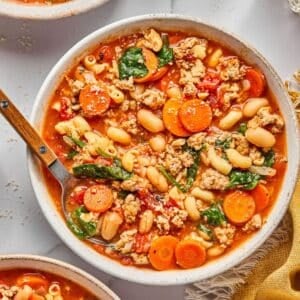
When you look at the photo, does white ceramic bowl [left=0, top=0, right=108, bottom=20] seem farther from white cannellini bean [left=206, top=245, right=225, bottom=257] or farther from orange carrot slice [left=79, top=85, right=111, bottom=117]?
white cannellini bean [left=206, top=245, right=225, bottom=257]

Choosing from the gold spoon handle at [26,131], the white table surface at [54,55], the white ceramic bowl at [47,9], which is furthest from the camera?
the white table surface at [54,55]

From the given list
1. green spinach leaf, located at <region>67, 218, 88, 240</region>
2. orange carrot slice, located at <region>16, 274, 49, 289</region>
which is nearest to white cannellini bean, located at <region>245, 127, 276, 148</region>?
green spinach leaf, located at <region>67, 218, 88, 240</region>

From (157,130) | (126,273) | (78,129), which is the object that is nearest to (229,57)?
(157,130)

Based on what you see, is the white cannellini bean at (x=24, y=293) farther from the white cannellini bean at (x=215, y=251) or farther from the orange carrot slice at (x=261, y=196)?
the orange carrot slice at (x=261, y=196)

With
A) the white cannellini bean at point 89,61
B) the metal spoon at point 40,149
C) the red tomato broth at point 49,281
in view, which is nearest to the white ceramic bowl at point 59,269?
the red tomato broth at point 49,281

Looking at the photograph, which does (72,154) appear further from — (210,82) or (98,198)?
(210,82)

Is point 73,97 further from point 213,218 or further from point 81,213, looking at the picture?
point 213,218
